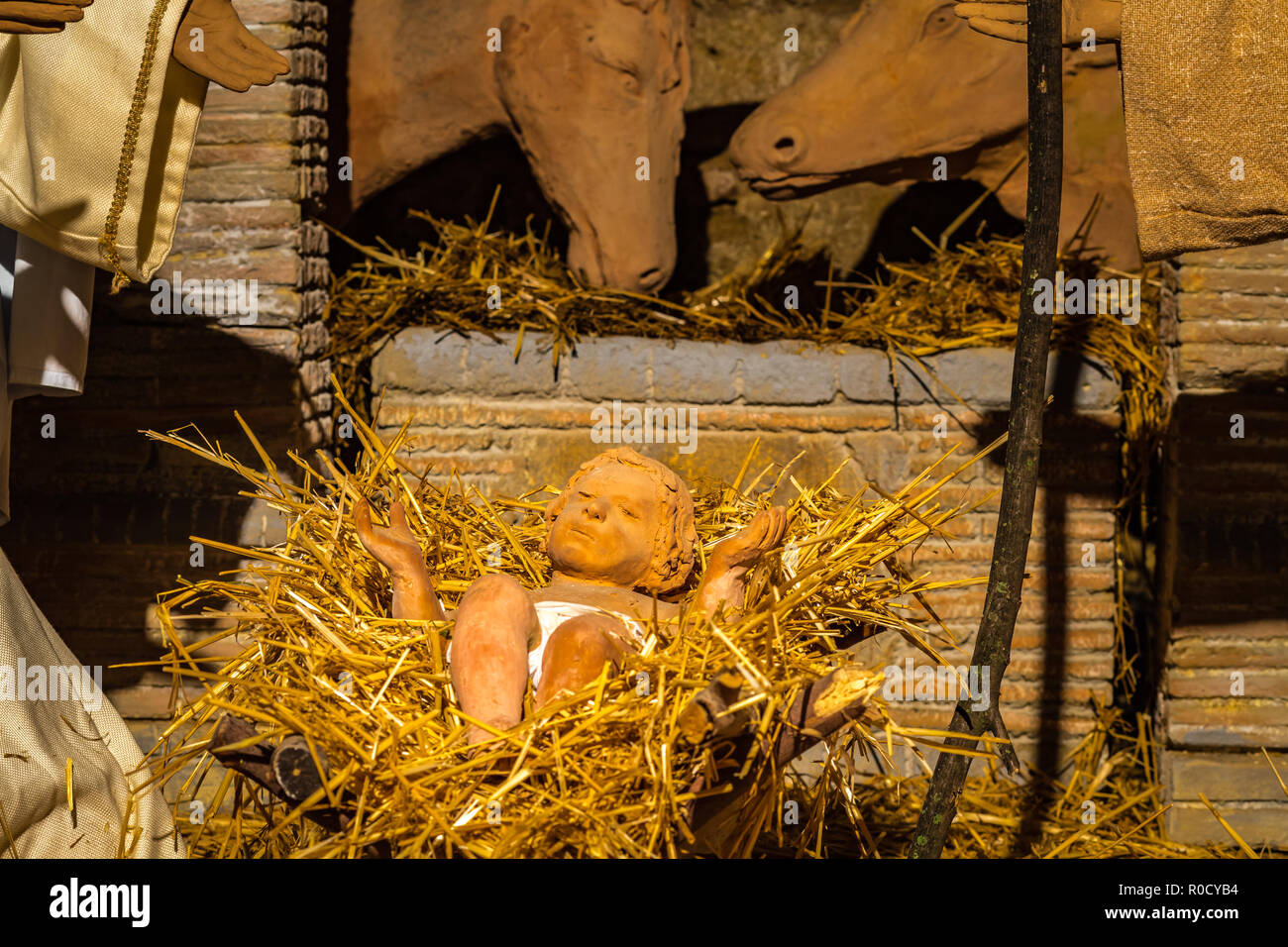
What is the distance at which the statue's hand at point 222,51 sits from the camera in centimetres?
171

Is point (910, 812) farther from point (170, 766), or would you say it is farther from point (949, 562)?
point (170, 766)

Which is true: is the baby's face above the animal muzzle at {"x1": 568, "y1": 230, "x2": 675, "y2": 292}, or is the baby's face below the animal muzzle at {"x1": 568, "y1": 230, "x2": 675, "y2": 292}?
below

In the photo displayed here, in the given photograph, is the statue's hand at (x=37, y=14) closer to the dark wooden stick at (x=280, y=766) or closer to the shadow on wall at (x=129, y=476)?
the dark wooden stick at (x=280, y=766)

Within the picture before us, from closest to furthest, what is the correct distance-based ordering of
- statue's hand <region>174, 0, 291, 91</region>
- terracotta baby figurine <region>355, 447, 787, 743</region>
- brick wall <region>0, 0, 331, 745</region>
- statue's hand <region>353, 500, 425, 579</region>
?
1. terracotta baby figurine <region>355, 447, 787, 743</region>
2. statue's hand <region>353, 500, 425, 579</region>
3. statue's hand <region>174, 0, 291, 91</region>
4. brick wall <region>0, 0, 331, 745</region>

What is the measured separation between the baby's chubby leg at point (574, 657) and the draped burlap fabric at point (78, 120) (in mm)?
963

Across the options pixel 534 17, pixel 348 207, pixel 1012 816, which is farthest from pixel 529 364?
pixel 1012 816

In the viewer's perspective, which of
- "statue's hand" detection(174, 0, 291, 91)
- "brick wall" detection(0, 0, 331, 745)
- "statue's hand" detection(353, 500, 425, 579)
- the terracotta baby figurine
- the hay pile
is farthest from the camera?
"brick wall" detection(0, 0, 331, 745)

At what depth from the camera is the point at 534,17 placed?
2.68 m

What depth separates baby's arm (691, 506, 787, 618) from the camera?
5.18ft

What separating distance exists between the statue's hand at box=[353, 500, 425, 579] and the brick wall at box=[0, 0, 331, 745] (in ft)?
3.55

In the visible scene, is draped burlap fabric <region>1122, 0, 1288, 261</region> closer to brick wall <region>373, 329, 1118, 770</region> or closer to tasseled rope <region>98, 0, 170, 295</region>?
brick wall <region>373, 329, 1118, 770</region>

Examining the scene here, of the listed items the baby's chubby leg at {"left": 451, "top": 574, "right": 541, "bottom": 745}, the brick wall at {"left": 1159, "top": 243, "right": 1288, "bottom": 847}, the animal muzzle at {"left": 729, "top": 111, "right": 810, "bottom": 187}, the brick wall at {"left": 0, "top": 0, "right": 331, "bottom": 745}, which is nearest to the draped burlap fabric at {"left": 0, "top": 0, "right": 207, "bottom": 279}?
the brick wall at {"left": 0, "top": 0, "right": 331, "bottom": 745}

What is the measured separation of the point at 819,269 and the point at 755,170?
592 millimetres

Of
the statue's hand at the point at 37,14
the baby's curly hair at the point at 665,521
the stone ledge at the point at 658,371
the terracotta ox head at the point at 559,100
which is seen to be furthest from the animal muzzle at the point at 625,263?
the statue's hand at the point at 37,14
